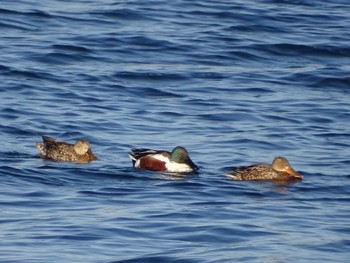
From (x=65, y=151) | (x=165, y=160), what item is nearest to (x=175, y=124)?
(x=65, y=151)

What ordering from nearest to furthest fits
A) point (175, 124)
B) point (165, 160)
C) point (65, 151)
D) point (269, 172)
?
point (269, 172) < point (165, 160) < point (65, 151) < point (175, 124)

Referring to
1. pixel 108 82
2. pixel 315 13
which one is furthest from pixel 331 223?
pixel 315 13

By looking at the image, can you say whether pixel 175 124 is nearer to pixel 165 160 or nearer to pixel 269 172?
pixel 165 160

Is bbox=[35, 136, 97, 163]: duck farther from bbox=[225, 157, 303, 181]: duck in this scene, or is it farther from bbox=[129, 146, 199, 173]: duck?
bbox=[225, 157, 303, 181]: duck

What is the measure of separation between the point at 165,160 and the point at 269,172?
1.35m

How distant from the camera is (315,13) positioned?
2983 centimetres

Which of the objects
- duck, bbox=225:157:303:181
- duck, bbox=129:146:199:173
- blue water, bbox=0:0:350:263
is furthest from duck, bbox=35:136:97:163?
duck, bbox=225:157:303:181

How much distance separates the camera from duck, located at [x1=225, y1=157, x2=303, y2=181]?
16.4 m

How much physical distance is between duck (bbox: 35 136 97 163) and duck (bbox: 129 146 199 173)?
605 mm

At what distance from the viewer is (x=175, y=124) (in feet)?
64.8

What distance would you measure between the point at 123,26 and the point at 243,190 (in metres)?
12.1

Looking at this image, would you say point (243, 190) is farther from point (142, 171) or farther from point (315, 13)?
point (315, 13)

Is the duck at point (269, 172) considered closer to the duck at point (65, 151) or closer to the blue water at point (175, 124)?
the blue water at point (175, 124)

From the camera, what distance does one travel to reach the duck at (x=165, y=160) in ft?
55.2
